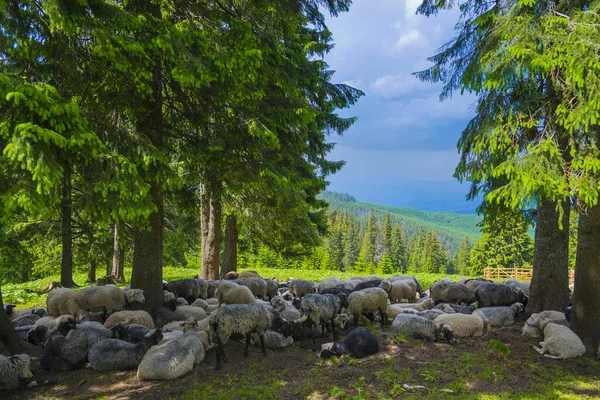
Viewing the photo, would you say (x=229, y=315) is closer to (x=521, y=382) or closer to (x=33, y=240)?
(x=521, y=382)

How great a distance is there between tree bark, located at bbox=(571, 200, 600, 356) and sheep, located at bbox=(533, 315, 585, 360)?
26cm

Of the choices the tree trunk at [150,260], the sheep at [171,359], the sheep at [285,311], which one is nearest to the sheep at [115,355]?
the sheep at [171,359]

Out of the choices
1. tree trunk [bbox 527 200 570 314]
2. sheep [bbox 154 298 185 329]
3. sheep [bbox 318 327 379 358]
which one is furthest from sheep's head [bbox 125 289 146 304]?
tree trunk [bbox 527 200 570 314]

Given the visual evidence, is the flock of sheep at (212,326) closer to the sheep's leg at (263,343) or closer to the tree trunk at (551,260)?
the sheep's leg at (263,343)

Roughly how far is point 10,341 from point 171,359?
10.1 feet

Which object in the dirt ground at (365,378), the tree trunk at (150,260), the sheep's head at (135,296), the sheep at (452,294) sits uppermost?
the tree trunk at (150,260)

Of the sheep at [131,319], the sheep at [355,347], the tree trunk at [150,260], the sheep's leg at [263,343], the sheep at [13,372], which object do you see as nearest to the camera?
the sheep at [13,372]

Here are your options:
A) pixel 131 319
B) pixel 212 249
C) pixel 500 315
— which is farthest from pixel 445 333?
pixel 212 249

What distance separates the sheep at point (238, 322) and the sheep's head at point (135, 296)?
2.92m

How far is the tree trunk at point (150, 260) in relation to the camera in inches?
343

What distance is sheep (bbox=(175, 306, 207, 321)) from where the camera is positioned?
920 centimetres

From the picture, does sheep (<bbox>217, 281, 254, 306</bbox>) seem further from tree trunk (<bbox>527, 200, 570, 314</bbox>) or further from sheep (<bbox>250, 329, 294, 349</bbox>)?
tree trunk (<bbox>527, 200, 570, 314</bbox>)

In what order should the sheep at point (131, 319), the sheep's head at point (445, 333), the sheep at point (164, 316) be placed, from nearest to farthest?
the sheep's head at point (445, 333) → the sheep at point (131, 319) → the sheep at point (164, 316)

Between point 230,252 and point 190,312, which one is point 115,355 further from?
point 230,252
